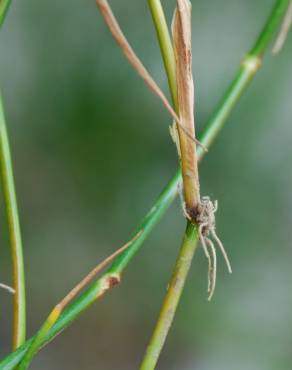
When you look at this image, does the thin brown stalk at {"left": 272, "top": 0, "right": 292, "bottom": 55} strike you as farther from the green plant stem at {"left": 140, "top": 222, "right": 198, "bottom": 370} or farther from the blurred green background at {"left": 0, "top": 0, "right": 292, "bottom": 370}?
the blurred green background at {"left": 0, "top": 0, "right": 292, "bottom": 370}

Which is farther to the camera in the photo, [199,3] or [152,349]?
[199,3]

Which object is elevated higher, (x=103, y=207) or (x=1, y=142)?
(x=1, y=142)

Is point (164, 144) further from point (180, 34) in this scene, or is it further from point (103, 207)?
point (180, 34)

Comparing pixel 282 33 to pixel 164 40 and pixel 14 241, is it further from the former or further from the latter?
pixel 14 241

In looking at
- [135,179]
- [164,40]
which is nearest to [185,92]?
[164,40]

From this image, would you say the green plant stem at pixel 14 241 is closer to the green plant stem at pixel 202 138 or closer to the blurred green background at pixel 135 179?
the green plant stem at pixel 202 138

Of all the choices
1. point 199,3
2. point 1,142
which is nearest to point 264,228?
point 199,3

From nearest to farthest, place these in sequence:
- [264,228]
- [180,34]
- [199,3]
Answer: [180,34]
[199,3]
[264,228]
